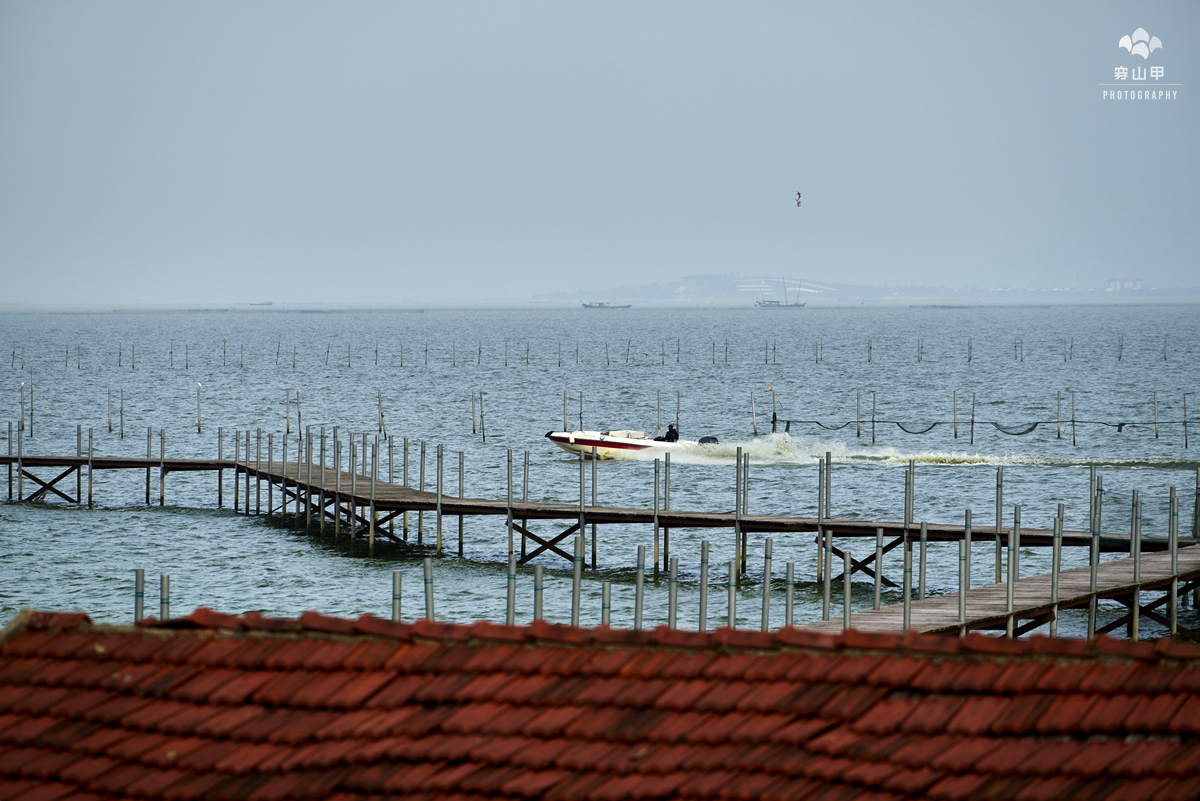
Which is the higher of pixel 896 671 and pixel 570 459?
pixel 896 671

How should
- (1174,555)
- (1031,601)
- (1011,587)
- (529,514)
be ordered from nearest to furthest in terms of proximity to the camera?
(1011,587) < (1031,601) < (1174,555) < (529,514)

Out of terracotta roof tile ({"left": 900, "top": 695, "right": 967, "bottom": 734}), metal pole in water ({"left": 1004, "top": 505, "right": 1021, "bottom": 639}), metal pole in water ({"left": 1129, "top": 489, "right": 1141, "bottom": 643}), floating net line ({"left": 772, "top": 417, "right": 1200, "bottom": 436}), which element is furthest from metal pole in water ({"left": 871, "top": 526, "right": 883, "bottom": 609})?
floating net line ({"left": 772, "top": 417, "right": 1200, "bottom": 436})

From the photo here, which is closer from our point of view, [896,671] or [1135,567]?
[896,671]

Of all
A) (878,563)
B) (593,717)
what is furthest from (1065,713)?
(878,563)

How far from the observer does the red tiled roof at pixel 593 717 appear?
6.15 metres

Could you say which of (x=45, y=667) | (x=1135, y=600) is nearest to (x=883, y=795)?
(x=45, y=667)

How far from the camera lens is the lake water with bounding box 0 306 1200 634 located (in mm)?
33094

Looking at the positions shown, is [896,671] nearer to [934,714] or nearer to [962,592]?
[934,714]

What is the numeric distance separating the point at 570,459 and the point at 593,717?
179 feet

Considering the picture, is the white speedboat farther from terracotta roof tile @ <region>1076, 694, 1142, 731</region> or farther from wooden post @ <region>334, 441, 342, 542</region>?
terracotta roof tile @ <region>1076, 694, 1142, 731</region>

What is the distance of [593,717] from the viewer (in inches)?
260

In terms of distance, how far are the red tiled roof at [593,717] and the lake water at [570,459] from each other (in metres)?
22.0

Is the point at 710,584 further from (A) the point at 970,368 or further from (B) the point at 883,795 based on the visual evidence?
(A) the point at 970,368

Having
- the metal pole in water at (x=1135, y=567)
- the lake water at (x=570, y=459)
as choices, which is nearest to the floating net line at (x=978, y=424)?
the lake water at (x=570, y=459)
